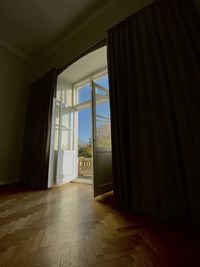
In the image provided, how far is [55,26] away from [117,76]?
2259 millimetres

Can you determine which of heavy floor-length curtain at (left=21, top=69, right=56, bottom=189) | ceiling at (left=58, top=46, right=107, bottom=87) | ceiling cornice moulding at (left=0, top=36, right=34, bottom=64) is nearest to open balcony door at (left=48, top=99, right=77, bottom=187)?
heavy floor-length curtain at (left=21, top=69, right=56, bottom=189)

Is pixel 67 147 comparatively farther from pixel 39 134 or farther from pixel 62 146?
pixel 39 134

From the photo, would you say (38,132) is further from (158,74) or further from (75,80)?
(158,74)

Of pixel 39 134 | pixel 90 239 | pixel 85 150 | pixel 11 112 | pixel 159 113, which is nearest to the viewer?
pixel 90 239

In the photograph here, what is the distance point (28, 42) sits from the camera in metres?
3.60

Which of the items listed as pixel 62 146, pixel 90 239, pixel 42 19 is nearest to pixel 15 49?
pixel 42 19

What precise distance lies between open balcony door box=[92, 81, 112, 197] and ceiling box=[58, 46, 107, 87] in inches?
35.0

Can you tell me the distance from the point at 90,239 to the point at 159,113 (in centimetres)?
146

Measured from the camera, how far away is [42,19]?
9.71ft

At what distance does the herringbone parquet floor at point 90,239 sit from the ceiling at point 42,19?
363 centimetres

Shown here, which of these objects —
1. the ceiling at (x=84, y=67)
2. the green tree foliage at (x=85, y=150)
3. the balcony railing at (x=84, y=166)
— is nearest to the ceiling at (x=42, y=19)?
the ceiling at (x=84, y=67)

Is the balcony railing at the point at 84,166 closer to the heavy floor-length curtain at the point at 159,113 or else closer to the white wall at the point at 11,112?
the white wall at the point at 11,112

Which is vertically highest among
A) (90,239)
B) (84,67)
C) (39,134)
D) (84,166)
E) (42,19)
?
(42,19)

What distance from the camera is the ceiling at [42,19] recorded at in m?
2.67
